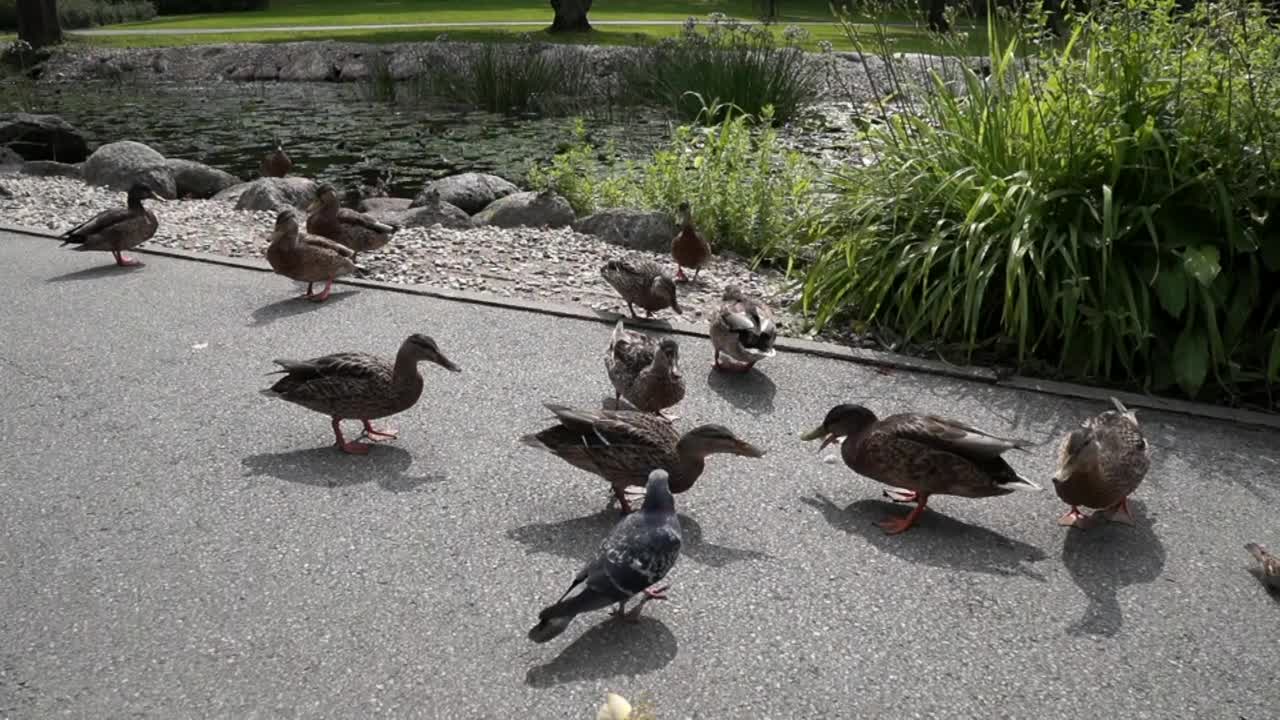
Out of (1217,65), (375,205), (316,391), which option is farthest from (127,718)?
(375,205)

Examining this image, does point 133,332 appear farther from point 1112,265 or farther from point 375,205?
point 1112,265

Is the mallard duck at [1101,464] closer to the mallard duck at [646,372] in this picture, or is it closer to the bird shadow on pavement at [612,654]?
the bird shadow on pavement at [612,654]

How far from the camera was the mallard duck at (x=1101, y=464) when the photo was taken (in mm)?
4348

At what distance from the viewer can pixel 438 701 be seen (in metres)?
3.46

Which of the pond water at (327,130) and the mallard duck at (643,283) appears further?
the pond water at (327,130)

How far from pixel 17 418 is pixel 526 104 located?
649 inches

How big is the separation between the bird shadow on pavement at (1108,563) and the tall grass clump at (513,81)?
17726mm

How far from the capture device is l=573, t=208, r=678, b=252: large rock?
31.7 feet

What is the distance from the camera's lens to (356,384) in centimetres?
518

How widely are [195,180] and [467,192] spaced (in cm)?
454

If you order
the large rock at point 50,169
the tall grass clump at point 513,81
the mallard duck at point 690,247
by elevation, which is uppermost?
the tall grass clump at point 513,81

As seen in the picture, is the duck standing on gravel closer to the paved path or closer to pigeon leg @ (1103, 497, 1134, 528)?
the paved path

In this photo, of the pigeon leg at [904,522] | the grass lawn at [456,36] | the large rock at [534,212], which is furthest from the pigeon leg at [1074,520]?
the grass lawn at [456,36]

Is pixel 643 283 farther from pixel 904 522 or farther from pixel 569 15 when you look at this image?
pixel 569 15
